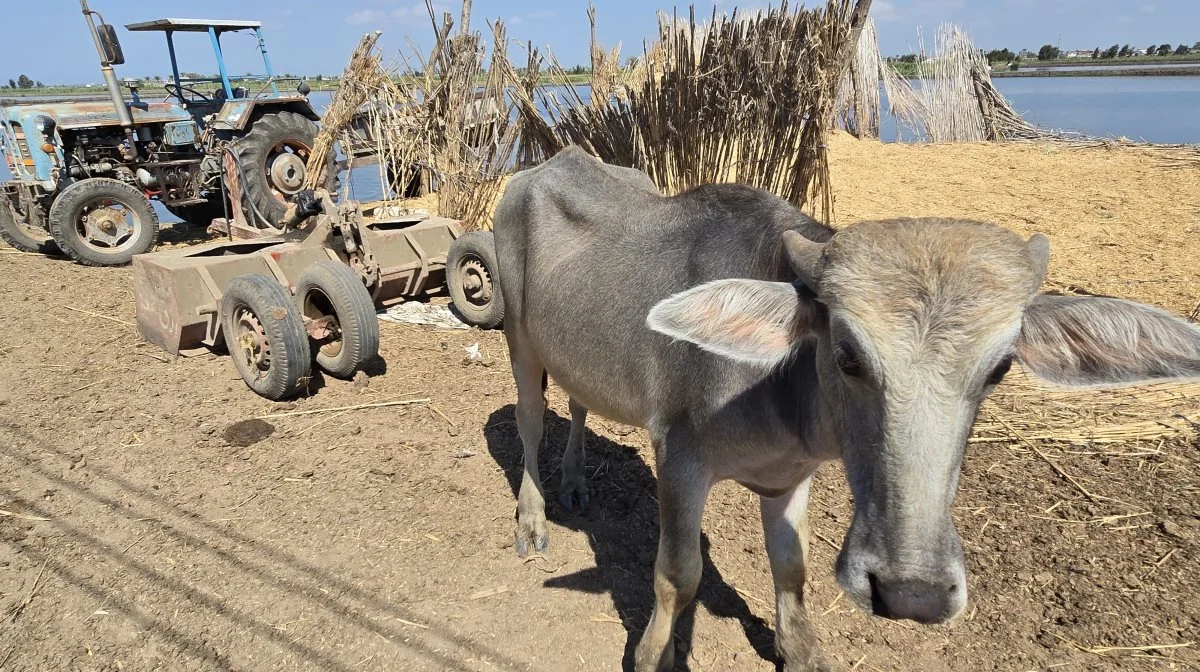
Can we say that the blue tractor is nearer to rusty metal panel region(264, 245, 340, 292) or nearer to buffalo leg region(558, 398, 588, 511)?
rusty metal panel region(264, 245, 340, 292)

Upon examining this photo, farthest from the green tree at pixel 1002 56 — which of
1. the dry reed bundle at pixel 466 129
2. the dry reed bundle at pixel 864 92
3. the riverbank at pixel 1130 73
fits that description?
the dry reed bundle at pixel 466 129

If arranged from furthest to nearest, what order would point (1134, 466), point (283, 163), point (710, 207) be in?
point (283, 163), point (1134, 466), point (710, 207)

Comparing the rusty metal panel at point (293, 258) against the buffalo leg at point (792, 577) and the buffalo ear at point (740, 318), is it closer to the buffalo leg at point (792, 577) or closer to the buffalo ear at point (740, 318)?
the buffalo leg at point (792, 577)

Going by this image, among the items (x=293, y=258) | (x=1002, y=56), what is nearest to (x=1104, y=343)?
(x=293, y=258)

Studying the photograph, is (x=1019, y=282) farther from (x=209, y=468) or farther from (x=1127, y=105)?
(x=1127, y=105)

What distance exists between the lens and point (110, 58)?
954 cm

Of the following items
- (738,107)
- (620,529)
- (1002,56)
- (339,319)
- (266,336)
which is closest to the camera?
(620,529)

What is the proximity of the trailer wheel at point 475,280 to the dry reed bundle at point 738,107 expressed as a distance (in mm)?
1837

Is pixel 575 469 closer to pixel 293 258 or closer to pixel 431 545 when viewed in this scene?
pixel 431 545

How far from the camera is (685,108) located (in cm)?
642

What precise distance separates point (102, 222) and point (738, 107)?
27.5ft

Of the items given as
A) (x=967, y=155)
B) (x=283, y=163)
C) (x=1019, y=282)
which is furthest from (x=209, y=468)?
(x=967, y=155)

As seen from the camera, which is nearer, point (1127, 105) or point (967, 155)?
point (967, 155)

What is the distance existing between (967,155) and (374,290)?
1234cm
